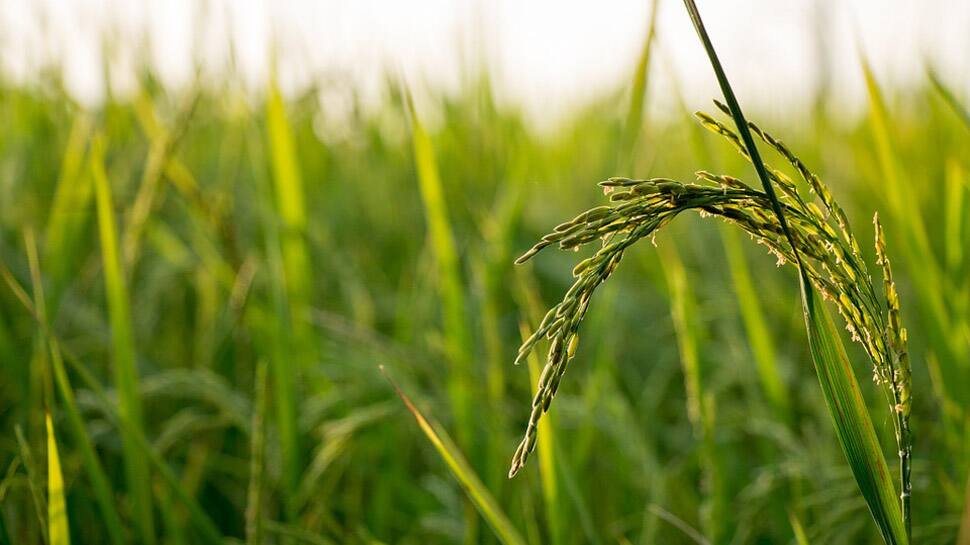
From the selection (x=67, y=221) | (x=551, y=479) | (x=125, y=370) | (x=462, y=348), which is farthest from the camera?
(x=67, y=221)

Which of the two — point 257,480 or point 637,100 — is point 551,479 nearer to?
point 257,480

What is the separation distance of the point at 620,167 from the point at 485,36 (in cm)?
117

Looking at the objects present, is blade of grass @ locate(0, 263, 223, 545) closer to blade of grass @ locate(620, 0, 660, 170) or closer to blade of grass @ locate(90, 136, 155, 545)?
blade of grass @ locate(90, 136, 155, 545)

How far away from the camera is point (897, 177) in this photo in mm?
1171

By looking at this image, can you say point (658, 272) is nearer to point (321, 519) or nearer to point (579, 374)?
point (579, 374)

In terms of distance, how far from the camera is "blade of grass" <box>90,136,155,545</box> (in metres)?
1.18

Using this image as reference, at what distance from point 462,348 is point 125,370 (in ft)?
1.74

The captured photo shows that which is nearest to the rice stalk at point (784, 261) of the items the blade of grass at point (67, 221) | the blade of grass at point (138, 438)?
the blade of grass at point (138, 438)

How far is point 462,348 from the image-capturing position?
4.65 feet

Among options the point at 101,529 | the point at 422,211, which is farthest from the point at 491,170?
the point at 101,529

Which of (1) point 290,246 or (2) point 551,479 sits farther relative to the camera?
(1) point 290,246

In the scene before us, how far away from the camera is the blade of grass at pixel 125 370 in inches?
46.4

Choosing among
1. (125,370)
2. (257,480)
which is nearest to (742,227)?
(257,480)

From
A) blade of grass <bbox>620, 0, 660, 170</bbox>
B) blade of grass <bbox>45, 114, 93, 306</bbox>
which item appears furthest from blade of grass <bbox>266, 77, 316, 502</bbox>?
blade of grass <bbox>620, 0, 660, 170</bbox>
